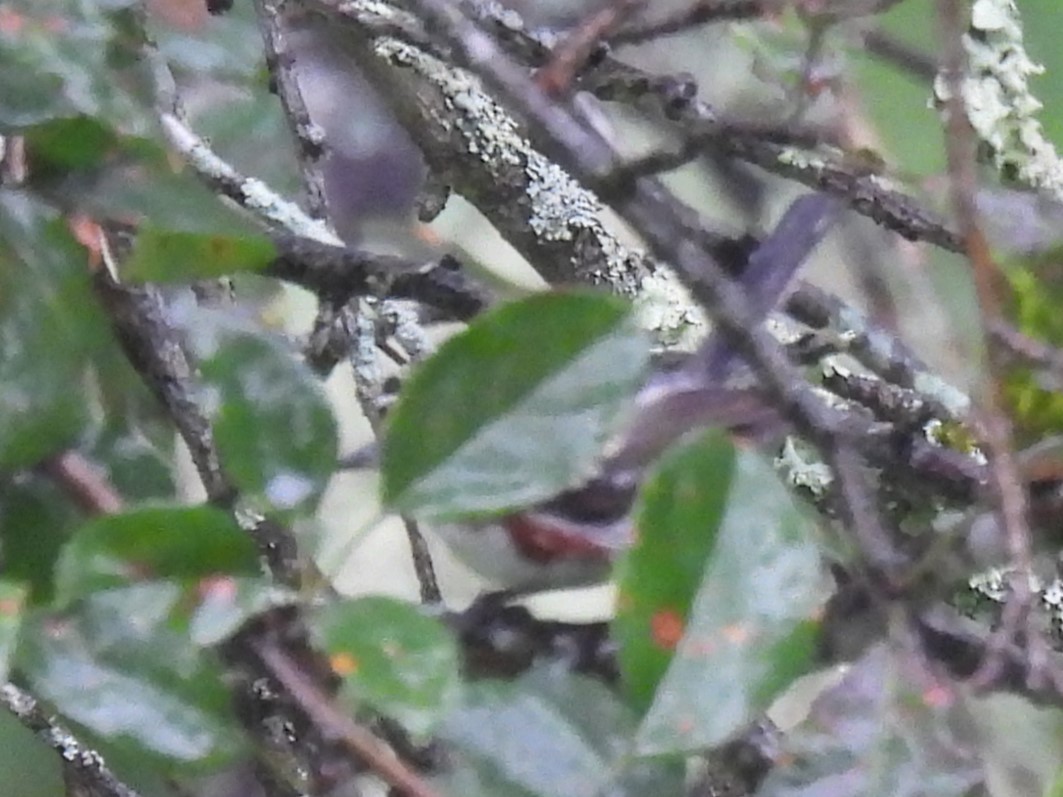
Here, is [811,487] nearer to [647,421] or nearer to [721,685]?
[647,421]

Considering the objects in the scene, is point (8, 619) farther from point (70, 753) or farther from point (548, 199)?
point (548, 199)

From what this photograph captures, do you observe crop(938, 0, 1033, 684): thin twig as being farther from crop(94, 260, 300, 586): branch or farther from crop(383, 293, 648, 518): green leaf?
crop(94, 260, 300, 586): branch

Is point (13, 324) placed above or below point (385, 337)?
above

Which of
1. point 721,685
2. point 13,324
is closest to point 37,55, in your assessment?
point 13,324

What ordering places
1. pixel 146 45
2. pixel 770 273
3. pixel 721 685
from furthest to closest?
1. pixel 770 273
2. pixel 146 45
3. pixel 721 685

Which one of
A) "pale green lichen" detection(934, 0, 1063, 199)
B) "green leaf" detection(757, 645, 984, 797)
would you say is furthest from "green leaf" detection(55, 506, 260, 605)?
"pale green lichen" detection(934, 0, 1063, 199)

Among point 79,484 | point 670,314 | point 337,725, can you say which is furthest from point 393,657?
point 670,314
